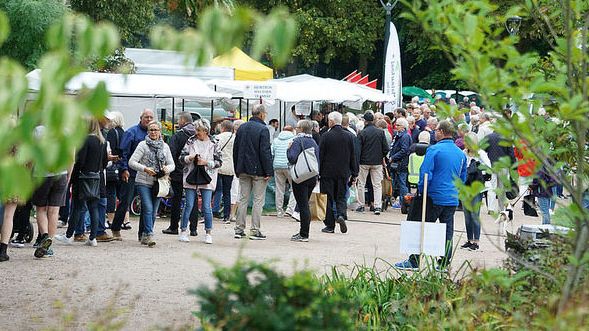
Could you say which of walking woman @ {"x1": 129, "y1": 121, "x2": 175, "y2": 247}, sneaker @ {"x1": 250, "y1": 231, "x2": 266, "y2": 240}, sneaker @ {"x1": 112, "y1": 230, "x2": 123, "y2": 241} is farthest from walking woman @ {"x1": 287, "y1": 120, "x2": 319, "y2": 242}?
sneaker @ {"x1": 112, "y1": 230, "x2": 123, "y2": 241}

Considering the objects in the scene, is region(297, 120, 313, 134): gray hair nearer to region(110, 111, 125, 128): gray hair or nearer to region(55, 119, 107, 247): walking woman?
region(110, 111, 125, 128): gray hair

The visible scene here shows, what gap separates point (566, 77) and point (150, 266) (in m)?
7.65

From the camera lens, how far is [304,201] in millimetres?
15453

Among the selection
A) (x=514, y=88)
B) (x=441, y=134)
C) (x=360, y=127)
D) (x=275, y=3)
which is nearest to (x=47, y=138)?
(x=514, y=88)

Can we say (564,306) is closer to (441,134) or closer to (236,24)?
(236,24)

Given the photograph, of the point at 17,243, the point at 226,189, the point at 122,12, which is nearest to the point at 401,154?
the point at 226,189

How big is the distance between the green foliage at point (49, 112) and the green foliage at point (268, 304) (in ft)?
4.71

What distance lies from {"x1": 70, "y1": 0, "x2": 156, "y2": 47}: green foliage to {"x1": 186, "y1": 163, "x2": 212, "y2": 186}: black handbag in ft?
58.5

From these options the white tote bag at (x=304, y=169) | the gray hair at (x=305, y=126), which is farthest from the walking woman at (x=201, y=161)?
the gray hair at (x=305, y=126)

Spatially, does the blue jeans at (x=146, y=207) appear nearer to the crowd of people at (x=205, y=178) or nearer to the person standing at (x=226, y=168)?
the crowd of people at (x=205, y=178)

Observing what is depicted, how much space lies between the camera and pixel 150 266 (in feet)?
40.9

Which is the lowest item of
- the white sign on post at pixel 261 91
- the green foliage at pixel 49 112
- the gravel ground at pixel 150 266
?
the gravel ground at pixel 150 266

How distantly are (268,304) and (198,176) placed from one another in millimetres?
10135

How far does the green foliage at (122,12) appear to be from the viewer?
35.3 meters
